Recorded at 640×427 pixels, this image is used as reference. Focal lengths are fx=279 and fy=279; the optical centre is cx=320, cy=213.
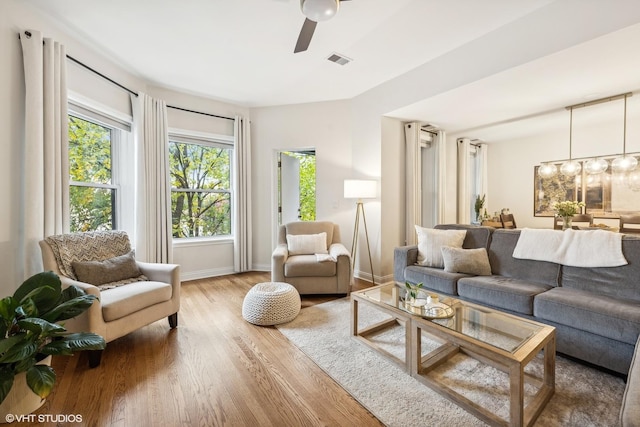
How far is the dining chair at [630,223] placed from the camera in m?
4.11

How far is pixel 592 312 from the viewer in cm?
182

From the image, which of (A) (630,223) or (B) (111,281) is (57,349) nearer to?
(B) (111,281)

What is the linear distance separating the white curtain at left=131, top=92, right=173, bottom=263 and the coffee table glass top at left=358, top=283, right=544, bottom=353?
2.86 m

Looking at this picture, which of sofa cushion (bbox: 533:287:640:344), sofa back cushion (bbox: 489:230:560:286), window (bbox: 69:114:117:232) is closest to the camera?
sofa cushion (bbox: 533:287:640:344)

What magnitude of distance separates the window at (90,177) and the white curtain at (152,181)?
0.31 meters

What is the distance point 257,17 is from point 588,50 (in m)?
2.77

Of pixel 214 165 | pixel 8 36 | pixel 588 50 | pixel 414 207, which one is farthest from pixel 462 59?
pixel 8 36

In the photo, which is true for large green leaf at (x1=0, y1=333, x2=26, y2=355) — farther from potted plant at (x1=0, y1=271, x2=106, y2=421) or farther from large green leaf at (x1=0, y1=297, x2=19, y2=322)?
large green leaf at (x1=0, y1=297, x2=19, y2=322)

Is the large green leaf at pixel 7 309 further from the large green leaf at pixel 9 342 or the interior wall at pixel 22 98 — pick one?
the interior wall at pixel 22 98

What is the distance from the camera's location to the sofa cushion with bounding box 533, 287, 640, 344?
66.5 inches

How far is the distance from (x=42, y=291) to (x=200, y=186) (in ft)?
9.98

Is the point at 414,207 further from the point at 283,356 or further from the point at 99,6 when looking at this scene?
the point at 99,6

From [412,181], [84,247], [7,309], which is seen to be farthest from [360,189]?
[7,309]

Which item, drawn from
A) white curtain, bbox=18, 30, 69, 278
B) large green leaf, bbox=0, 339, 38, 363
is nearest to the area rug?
large green leaf, bbox=0, 339, 38, 363
